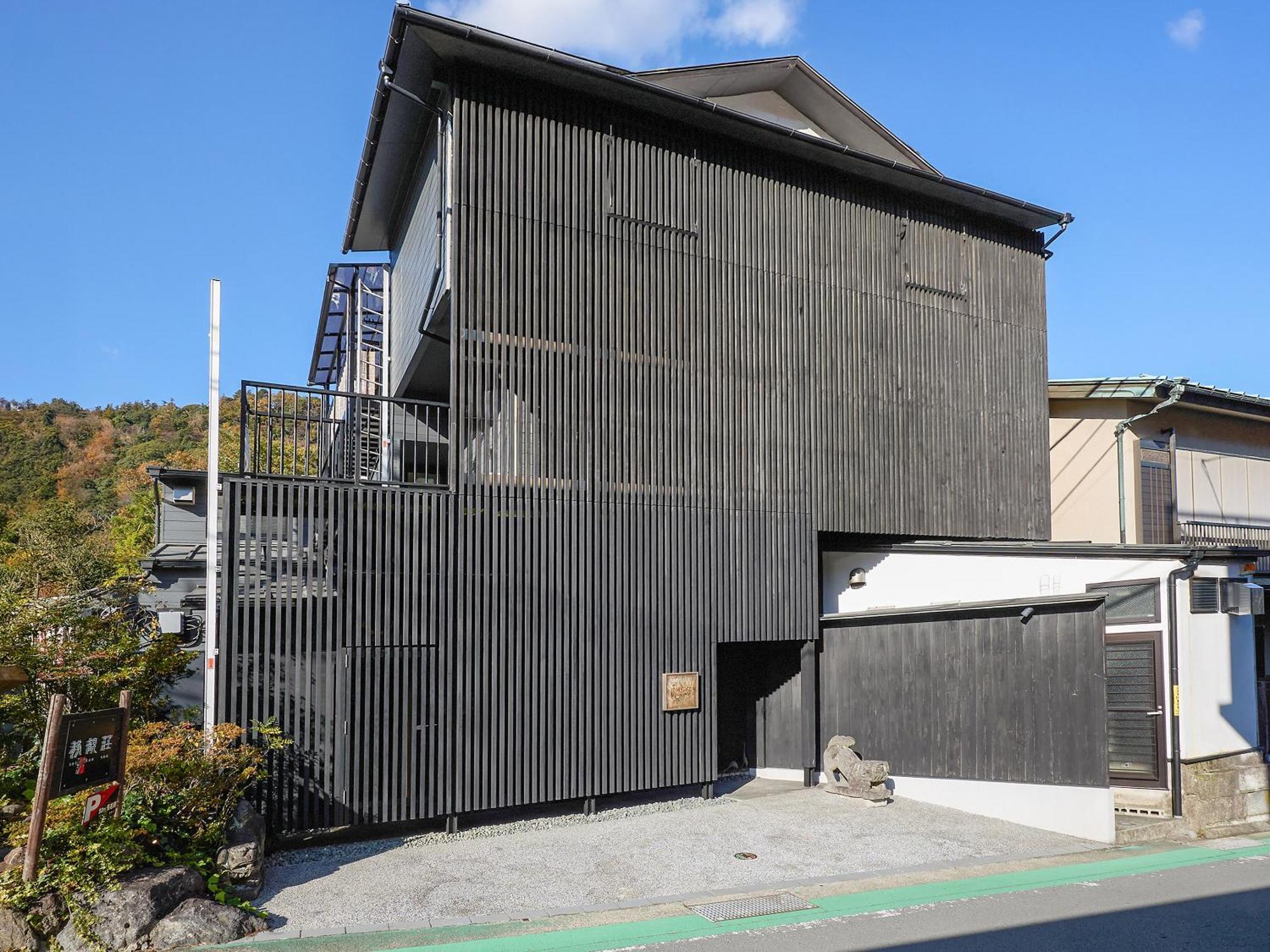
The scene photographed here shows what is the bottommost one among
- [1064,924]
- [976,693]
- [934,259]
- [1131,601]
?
[1064,924]

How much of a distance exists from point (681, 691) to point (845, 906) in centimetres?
416

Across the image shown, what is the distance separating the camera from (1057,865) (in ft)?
31.5

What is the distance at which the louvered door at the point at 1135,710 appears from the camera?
1135 centimetres

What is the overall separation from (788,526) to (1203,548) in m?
5.08

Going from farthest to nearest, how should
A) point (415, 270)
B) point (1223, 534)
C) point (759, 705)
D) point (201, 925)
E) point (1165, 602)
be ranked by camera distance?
point (1223, 534), point (759, 705), point (415, 270), point (1165, 602), point (201, 925)

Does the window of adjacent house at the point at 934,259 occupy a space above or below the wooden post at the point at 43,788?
above

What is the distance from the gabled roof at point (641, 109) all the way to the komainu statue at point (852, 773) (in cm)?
866

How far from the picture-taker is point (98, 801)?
7.16 meters

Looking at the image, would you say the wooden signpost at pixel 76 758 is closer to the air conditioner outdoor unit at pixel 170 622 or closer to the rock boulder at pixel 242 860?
the rock boulder at pixel 242 860

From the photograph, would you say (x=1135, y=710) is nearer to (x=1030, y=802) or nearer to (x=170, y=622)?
(x=1030, y=802)

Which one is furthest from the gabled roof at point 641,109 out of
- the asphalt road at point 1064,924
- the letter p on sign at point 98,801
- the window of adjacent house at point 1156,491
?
the asphalt road at point 1064,924

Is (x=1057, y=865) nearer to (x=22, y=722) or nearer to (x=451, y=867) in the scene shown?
(x=451, y=867)

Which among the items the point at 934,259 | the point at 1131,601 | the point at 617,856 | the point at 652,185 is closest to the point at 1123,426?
the point at 934,259

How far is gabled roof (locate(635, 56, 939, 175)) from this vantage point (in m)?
13.6
